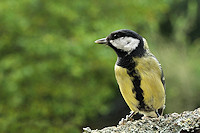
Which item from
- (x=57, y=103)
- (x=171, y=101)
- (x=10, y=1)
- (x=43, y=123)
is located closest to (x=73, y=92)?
(x=57, y=103)

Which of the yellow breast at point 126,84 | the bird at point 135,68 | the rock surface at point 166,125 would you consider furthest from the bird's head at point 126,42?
the rock surface at point 166,125

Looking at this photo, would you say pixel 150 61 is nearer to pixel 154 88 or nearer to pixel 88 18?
pixel 154 88

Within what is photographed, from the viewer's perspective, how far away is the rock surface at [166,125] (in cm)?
224

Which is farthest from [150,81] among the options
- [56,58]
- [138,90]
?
[56,58]

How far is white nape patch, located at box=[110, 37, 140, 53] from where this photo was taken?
9.05 ft

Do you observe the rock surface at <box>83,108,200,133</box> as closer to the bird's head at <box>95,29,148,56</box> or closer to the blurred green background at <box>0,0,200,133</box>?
the bird's head at <box>95,29,148,56</box>

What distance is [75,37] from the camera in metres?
6.23

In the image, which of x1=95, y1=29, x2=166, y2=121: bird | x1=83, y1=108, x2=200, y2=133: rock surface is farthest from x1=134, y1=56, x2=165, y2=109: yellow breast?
x1=83, y1=108, x2=200, y2=133: rock surface

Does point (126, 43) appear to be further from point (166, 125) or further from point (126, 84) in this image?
point (166, 125)

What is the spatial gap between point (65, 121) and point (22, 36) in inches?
88.1

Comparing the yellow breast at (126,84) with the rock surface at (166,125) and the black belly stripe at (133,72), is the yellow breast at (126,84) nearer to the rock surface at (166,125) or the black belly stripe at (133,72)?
the black belly stripe at (133,72)

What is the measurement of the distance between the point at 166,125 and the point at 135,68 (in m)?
0.58

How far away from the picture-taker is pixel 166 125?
2445 mm

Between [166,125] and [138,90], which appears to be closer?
[166,125]
